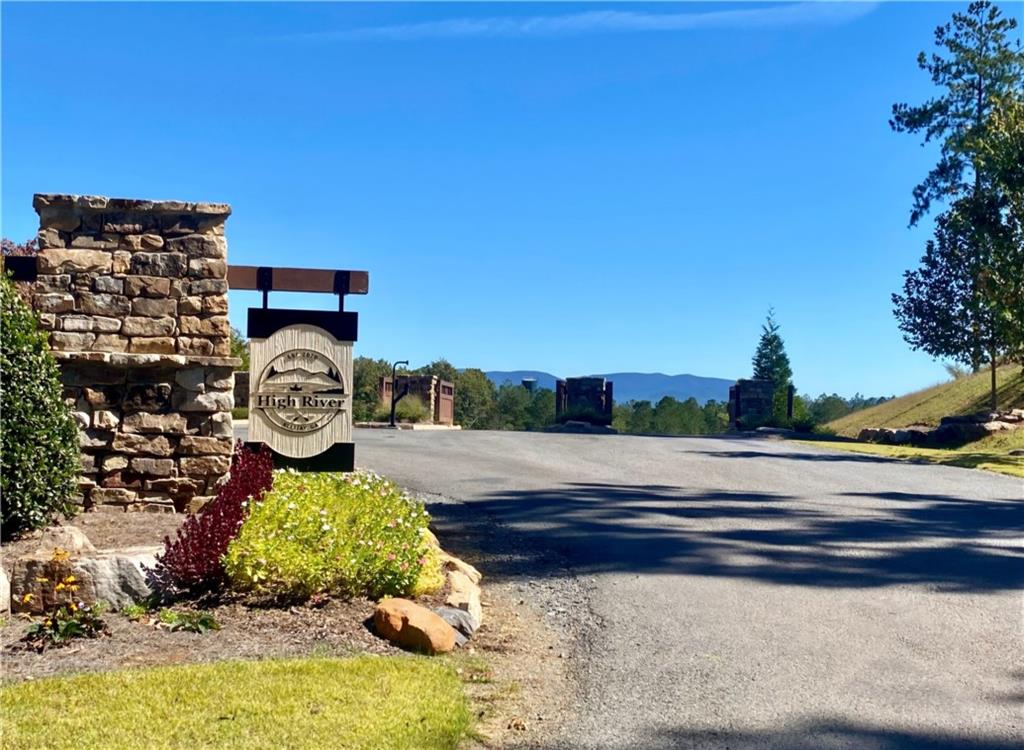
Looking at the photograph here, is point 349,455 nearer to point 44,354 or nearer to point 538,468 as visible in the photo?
point 44,354

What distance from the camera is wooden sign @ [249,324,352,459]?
913 cm

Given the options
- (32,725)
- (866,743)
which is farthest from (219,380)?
(866,743)

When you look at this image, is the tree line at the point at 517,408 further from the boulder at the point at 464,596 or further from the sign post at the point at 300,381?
the boulder at the point at 464,596

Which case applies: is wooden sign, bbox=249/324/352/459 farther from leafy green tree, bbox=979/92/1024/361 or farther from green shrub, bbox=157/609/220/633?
leafy green tree, bbox=979/92/1024/361

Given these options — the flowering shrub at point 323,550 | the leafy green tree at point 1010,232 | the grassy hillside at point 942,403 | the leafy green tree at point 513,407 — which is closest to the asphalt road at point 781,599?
the flowering shrub at point 323,550

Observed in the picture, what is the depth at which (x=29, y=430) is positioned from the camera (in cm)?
711

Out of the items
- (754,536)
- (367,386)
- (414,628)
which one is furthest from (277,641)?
(367,386)

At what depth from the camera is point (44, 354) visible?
25.0 ft

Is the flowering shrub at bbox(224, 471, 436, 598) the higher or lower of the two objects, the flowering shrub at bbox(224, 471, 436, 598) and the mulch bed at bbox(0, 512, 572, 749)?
the higher

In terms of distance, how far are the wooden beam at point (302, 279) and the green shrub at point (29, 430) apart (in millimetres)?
2037

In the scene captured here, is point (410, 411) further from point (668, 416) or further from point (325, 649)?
point (325, 649)

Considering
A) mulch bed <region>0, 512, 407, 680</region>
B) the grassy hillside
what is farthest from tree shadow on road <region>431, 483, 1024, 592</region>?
the grassy hillside

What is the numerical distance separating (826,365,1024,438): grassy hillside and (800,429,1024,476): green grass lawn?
6760mm

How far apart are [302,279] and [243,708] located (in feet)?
19.1
